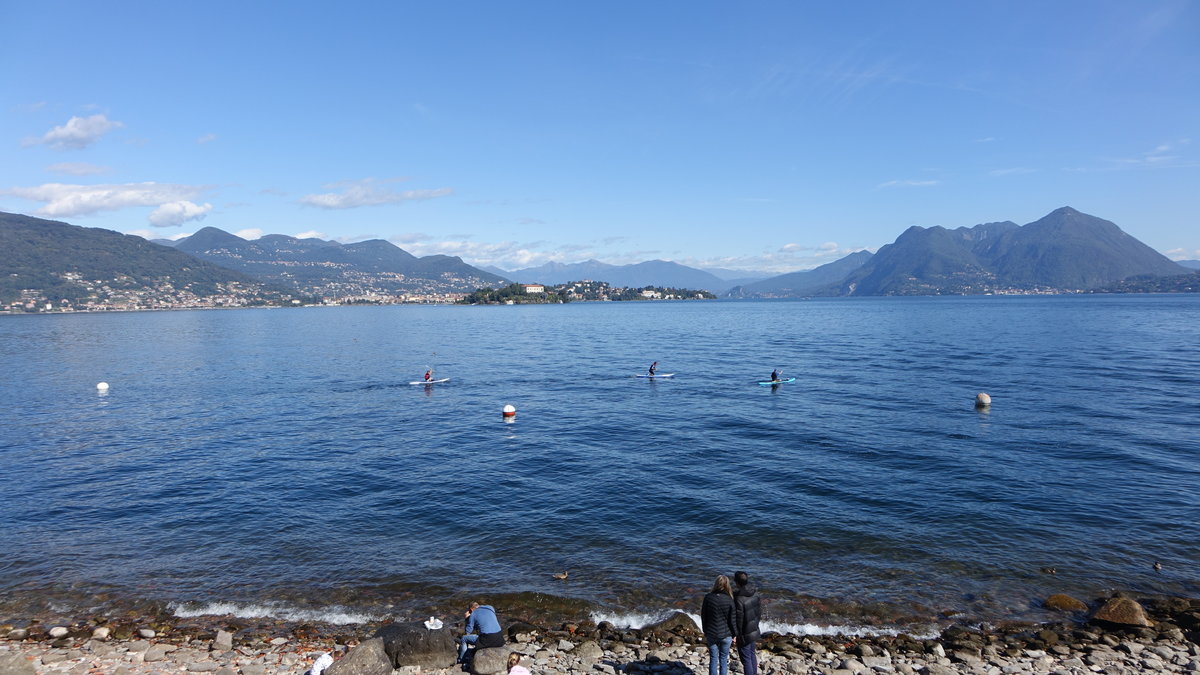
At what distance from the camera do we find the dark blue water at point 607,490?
18984mm

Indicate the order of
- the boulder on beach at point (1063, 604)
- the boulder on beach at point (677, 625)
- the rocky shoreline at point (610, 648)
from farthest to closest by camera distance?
the boulder on beach at point (1063, 604)
the boulder on beach at point (677, 625)
the rocky shoreline at point (610, 648)

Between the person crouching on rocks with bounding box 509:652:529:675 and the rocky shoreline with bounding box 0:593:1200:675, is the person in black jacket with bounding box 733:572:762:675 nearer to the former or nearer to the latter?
the rocky shoreline with bounding box 0:593:1200:675

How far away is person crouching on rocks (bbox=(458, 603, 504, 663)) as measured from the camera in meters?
14.0

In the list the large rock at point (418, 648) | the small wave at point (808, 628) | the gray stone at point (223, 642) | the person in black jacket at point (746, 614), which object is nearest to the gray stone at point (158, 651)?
the gray stone at point (223, 642)

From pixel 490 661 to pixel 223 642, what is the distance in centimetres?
725

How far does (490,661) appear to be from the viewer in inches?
535

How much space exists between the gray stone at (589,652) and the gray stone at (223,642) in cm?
866

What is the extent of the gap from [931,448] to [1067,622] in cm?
1765

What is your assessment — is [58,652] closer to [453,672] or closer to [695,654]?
[453,672]

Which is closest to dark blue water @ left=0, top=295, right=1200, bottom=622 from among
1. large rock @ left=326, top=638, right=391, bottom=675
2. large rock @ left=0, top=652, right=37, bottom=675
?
large rock @ left=326, top=638, right=391, bottom=675

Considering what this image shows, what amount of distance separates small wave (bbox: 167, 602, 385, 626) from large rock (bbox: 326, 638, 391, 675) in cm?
338

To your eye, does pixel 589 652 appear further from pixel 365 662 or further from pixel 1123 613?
pixel 1123 613

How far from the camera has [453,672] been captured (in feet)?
45.2

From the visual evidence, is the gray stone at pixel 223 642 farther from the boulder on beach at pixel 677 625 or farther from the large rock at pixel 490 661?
the boulder on beach at pixel 677 625
